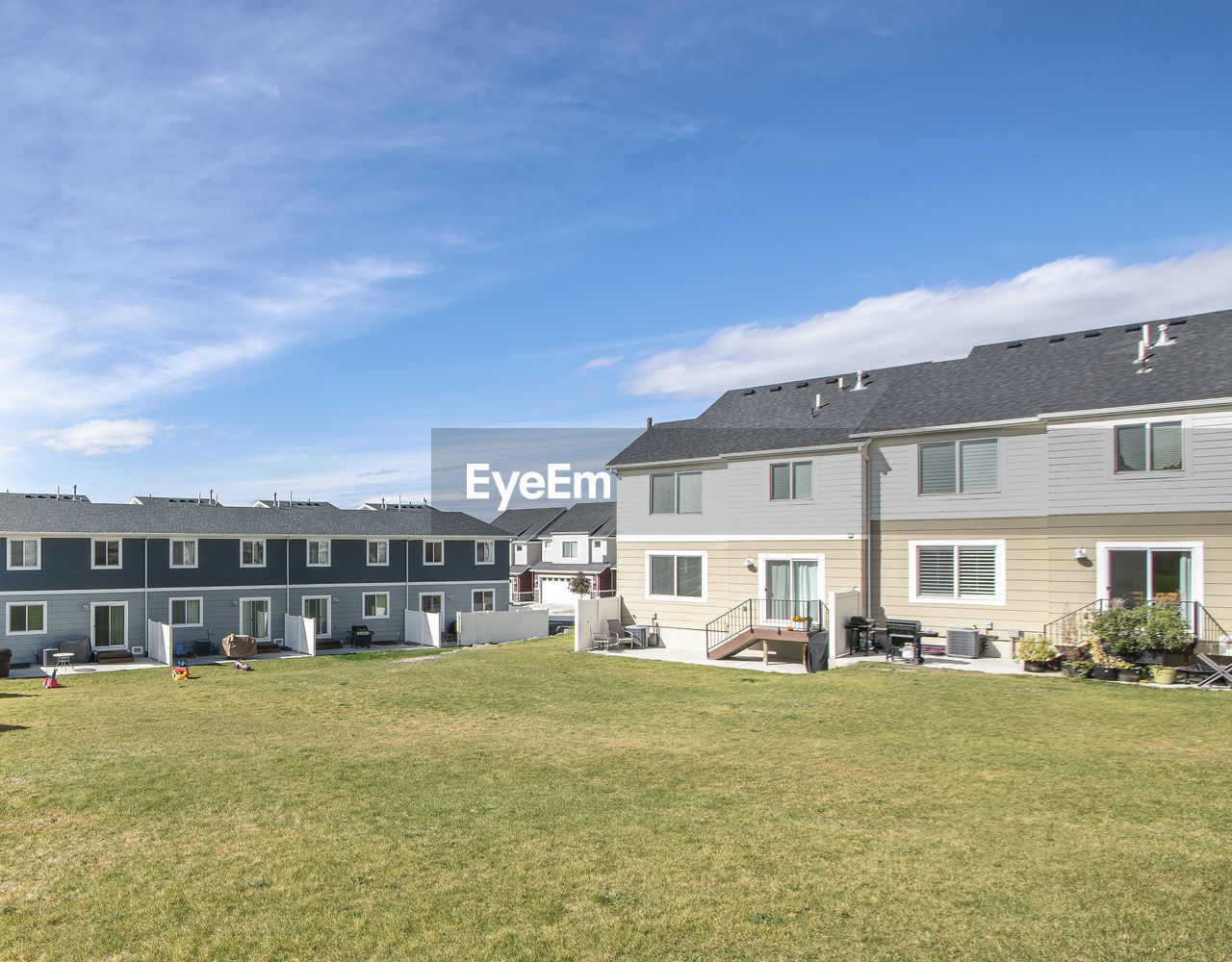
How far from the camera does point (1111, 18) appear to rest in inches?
663

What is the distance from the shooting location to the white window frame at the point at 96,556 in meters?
33.7

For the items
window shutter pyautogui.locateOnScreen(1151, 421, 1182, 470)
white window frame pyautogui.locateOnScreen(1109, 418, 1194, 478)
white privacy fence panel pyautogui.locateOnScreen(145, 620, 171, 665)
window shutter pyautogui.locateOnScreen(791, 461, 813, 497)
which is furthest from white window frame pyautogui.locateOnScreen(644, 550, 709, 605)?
white privacy fence panel pyautogui.locateOnScreen(145, 620, 171, 665)

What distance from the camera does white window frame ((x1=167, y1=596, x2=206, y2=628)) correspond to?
3538cm

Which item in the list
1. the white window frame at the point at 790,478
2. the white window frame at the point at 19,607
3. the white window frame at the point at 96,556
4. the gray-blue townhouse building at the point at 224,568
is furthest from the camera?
the white window frame at the point at 96,556

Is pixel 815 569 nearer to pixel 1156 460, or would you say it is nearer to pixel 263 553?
→ pixel 1156 460

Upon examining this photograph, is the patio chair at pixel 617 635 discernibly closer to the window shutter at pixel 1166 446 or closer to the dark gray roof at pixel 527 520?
the window shutter at pixel 1166 446

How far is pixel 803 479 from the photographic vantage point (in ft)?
82.7

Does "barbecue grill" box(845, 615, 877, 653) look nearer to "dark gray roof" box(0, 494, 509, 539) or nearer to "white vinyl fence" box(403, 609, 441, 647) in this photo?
"white vinyl fence" box(403, 609, 441, 647)

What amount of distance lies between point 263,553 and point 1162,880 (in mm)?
37551

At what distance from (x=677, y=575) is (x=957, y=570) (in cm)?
921

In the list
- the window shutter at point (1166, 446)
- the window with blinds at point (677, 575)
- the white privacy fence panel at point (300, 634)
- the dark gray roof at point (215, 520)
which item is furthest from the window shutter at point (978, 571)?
the dark gray roof at point (215, 520)

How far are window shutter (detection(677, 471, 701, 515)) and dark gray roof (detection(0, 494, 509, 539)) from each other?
18.0 meters

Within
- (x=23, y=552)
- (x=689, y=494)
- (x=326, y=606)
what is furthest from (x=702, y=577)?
(x=23, y=552)

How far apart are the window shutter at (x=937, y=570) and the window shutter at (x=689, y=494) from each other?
761 centimetres
